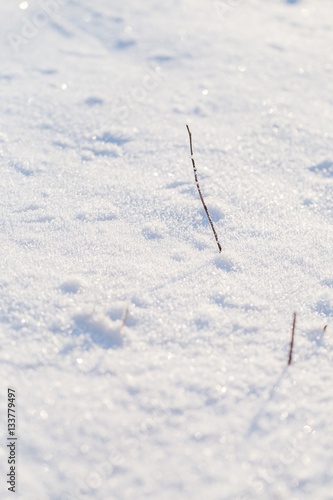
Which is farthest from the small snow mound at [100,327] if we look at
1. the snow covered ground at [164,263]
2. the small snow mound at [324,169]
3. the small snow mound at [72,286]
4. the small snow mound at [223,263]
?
the small snow mound at [324,169]

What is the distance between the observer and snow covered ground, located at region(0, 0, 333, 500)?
55.8 inches

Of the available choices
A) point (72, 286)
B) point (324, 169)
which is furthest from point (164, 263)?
point (324, 169)

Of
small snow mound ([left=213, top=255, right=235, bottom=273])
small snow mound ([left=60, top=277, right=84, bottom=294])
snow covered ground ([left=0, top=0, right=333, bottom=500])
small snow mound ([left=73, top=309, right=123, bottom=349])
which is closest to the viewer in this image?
snow covered ground ([left=0, top=0, right=333, bottom=500])

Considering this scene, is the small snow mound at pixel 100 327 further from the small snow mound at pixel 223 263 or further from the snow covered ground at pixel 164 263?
the small snow mound at pixel 223 263

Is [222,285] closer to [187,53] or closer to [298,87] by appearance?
[298,87]

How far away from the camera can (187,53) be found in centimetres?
342

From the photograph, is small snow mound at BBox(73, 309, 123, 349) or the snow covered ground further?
small snow mound at BBox(73, 309, 123, 349)

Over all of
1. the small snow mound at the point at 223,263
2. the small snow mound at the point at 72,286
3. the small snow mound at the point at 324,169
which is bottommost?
the small snow mound at the point at 72,286

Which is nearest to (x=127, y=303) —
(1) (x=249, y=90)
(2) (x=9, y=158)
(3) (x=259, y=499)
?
(3) (x=259, y=499)

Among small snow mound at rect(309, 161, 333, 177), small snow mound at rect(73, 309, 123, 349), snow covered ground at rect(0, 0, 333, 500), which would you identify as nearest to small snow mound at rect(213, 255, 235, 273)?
snow covered ground at rect(0, 0, 333, 500)

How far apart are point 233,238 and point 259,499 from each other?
1034mm

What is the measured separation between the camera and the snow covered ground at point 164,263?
1.42m

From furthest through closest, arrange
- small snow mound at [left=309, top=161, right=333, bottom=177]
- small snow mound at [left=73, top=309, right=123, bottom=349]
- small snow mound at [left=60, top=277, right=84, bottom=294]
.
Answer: small snow mound at [left=309, top=161, right=333, bottom=177] < small snow mound at [left=60, top=277, right=84, bottom=294] < small snow mound at [left=73, top=309, right=123, bottom=349]

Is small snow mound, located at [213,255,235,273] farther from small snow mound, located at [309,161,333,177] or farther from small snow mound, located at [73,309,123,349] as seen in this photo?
small snow mound, located at [309,161,333,177]
